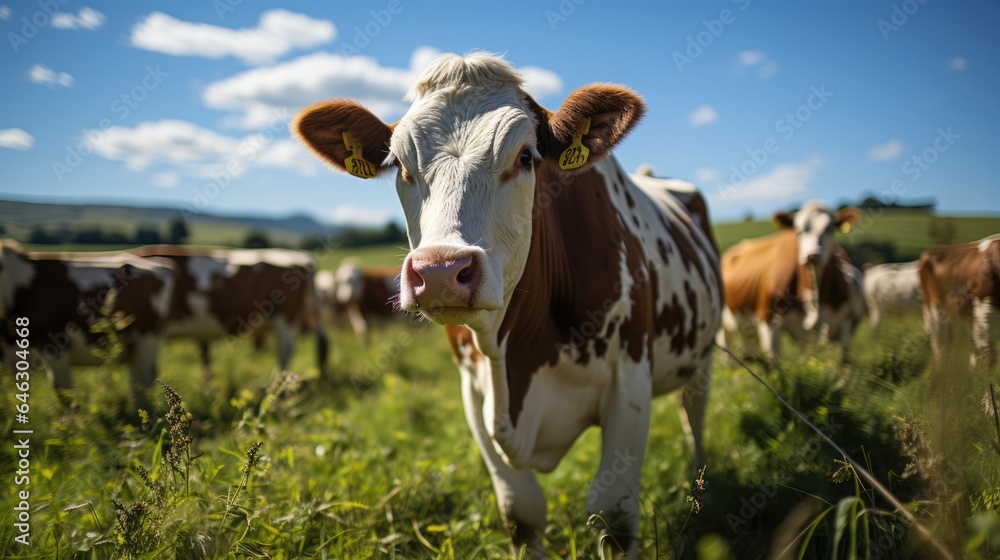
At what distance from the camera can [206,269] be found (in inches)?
392

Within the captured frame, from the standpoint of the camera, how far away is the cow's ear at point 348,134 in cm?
277

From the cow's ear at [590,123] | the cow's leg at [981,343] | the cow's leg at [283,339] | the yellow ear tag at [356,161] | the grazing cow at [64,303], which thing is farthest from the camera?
the cow's leg at [283,339]

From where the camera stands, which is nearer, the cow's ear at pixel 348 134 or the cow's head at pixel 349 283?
the cow's ear at pixel 348 134

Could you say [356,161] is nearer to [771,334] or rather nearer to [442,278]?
[442,278]

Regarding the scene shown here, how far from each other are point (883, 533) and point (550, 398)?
4.74 ft

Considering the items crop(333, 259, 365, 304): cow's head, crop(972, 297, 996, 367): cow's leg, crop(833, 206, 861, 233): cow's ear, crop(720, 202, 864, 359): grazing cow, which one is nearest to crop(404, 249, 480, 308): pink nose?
crop(972, 297, 996, 367): cow's leg

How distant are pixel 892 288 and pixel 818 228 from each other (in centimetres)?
464

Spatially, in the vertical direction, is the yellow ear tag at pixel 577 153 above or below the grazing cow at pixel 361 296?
above

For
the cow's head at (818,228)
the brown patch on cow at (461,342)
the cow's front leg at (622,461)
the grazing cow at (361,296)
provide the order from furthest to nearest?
the grazing cow at (361,296)
the cow's head at (818,228)
the brown patch on cow at (461,342)
the cow's front leg at (622,461)

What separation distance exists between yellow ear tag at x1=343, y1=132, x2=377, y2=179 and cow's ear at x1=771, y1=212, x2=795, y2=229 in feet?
26.4

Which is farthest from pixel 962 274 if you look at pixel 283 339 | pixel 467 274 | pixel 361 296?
pixel 361 296

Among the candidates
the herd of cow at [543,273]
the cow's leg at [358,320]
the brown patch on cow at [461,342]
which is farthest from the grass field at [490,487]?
the cow's leg at [358,320]

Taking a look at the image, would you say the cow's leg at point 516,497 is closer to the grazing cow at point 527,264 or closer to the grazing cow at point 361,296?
the grazing cow at point 527,264

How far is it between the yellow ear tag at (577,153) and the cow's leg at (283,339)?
9423 mm
